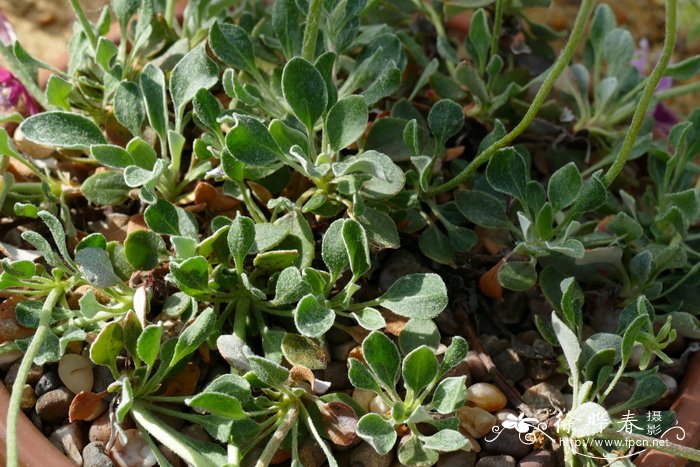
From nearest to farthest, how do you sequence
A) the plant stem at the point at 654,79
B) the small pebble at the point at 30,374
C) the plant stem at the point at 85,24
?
the plant stem at the point at 654,79, the small pebble at the point at 30,374, the plant stem at the point at 85,24

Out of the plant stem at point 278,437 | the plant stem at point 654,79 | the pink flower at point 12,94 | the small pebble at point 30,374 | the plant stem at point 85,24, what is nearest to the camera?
the plant stem at point 654,79

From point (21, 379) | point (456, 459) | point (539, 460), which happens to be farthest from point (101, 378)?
point (539, 460)

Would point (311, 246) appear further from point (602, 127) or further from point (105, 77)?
point (602, 127)

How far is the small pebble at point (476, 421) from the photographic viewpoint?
1.08 meters

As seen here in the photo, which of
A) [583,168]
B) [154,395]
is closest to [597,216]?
[583,168]

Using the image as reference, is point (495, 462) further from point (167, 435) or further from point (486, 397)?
point (167, 435)

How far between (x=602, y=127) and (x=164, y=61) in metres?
0.73

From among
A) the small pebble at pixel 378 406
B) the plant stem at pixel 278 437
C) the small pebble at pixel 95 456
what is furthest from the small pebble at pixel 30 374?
the small pebble at pixel 378 406

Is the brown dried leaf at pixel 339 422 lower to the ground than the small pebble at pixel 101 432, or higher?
higher

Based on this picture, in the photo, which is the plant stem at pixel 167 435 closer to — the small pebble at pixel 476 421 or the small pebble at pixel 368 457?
the small pebble at pixel 368 457

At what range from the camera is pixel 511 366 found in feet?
3.85

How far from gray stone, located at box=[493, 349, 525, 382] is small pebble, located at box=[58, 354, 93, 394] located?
54 centimetres

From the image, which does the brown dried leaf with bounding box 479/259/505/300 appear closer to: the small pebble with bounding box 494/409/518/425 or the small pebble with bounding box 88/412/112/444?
the small pebble with bounding box 494/409/518/425

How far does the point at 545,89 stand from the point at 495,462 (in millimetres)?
461
